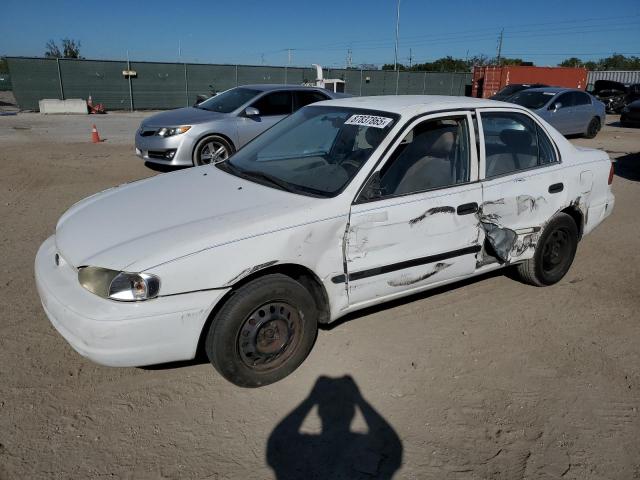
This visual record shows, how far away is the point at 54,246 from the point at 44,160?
7.83 meters

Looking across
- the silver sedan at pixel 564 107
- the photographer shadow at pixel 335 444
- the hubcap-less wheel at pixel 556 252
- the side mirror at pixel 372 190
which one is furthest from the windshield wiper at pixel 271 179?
the silver sedan at pixel 564 107

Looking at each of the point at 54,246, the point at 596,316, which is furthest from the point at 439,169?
the point at 54,246

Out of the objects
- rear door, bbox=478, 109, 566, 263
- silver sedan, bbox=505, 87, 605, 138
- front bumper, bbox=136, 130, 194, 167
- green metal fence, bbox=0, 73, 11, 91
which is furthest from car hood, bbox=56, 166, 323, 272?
green metal fence, bbox=0, 73, 11, 91

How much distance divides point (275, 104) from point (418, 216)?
6.76m

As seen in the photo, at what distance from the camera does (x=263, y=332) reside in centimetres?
294

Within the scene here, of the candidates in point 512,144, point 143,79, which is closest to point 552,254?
point 512,144

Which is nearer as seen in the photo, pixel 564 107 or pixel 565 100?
pixel 564 107

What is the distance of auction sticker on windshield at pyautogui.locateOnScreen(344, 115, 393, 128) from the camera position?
3.46 meters

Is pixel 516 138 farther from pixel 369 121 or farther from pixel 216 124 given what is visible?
pixel 216 124

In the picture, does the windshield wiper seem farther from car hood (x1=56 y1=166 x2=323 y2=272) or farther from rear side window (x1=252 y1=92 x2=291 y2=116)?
rear side window (x1=252 y1=92 x2=291 y2=116)

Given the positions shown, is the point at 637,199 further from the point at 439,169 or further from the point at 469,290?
the point at 439,169

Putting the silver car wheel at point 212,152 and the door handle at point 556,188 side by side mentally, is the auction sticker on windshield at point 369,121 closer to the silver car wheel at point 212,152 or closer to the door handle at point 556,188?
the door handle at point 556,188

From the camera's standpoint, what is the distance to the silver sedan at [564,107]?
46.8 ft

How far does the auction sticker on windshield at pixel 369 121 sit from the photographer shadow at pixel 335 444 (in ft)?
5.85
